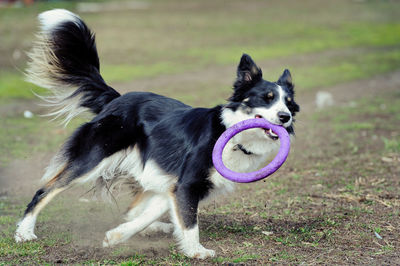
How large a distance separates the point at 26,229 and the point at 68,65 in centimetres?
179

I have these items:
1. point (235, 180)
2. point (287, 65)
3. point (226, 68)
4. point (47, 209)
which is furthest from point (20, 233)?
point (287, 65)

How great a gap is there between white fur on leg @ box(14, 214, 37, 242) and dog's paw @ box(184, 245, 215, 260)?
1556mm

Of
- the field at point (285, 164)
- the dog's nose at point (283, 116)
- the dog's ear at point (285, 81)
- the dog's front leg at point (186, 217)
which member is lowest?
the field at point (285, 164)

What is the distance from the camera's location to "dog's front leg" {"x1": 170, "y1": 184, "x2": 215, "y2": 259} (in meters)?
5.04

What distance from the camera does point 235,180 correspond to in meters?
4.95

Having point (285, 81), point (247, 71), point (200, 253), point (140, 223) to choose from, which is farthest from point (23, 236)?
point (285, 81)

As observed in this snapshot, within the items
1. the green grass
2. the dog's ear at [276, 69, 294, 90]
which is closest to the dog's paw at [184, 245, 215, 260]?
the dog's ear at [276, 69, 294, 90]

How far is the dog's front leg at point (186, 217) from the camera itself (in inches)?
199

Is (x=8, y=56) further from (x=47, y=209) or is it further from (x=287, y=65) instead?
(x=47, y=209)

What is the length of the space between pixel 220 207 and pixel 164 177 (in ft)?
4.51

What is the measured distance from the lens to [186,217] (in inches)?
201

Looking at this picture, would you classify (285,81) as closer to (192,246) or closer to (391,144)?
(192,246)

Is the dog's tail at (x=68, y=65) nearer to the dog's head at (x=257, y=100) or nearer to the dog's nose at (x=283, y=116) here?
the dog's head at (x=257, y=100)

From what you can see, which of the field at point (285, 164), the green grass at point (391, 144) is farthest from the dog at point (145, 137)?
the green grass at point (391, 144)
